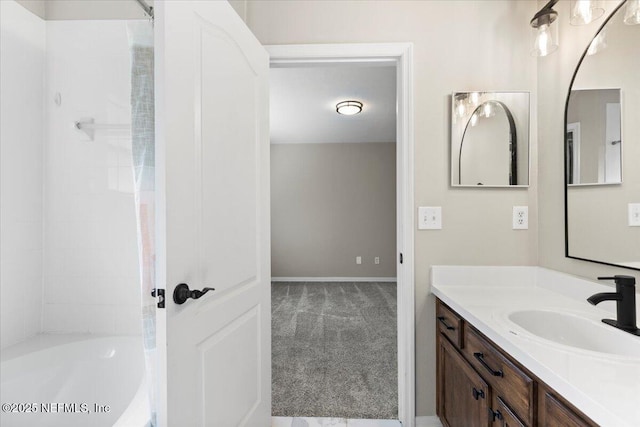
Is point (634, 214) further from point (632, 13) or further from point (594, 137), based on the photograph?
point (632, 13)

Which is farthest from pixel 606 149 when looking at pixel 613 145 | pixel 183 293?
pixel 183 293

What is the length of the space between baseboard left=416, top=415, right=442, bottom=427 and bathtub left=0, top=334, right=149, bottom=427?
1.40 metres

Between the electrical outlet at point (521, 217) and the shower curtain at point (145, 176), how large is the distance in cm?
173

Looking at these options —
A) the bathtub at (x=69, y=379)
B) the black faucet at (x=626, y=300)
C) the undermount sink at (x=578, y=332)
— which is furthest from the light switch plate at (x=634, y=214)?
the bathtub at (x=69, y=379)

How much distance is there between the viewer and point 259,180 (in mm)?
1509

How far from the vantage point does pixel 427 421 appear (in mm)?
1644

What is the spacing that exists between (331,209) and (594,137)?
4462mm

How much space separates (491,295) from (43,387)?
7.06 ft

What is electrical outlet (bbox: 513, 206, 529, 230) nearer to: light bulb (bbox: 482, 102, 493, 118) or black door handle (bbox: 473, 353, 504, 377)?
light bulb (bbox: 482, 102, 493, 118)

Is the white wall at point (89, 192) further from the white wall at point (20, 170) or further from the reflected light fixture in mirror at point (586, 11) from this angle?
the reflected light fixture in mirror at point (586, 11)

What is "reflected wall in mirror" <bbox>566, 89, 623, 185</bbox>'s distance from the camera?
1158 millimetres

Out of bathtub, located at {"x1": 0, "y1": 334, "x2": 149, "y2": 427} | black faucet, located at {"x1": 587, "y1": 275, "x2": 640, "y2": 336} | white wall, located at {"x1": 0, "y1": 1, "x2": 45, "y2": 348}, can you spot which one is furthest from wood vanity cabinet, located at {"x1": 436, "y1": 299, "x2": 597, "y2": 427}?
white wall, located at {"x1": 0, "y1": 1, "x2": 45, "y2": 348}

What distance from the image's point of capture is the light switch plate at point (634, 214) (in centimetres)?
107

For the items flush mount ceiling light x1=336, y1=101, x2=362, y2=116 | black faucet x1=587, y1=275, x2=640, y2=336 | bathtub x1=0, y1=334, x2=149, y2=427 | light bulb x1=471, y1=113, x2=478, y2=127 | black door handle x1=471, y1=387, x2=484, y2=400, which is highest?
flush mount ceiling light x1=336, y1=101, x2=362, y2=116
